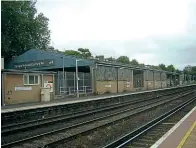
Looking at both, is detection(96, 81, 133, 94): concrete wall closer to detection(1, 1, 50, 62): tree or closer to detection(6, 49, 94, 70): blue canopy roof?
detection(6, 49, 94, 70): blue canopy roof

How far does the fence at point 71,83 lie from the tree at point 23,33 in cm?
1268

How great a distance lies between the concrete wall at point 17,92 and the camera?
27047 mm

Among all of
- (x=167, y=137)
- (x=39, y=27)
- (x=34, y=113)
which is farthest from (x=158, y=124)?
(x=39, y=27)

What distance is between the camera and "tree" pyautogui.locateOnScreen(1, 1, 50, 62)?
48.5 meters

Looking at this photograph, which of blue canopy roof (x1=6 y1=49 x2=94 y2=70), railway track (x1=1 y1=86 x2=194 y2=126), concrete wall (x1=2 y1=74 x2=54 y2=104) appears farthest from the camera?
blue canopy roof (x1=6 y1=49 x2=94 y2=70)

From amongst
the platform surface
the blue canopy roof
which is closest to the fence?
the blue canopy roof

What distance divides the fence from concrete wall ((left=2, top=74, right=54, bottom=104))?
230 inches

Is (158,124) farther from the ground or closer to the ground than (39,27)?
closer to the ground

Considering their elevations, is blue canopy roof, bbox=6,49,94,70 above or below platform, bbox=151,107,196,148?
above

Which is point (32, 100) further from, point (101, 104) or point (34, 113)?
point (34, 113)

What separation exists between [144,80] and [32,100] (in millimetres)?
38117

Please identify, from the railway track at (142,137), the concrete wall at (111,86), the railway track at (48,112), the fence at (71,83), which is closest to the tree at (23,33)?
the fence at (71,83)

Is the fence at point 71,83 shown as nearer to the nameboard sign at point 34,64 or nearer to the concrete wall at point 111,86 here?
the concrete wall at point 111,86

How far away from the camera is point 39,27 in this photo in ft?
198
